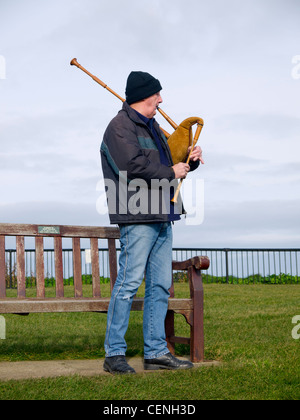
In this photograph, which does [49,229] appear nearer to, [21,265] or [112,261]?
[21,265]

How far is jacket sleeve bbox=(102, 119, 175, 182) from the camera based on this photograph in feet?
13.1

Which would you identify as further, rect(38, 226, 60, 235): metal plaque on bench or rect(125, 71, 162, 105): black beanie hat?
rect(38, 226, 60, 235): metal plaque on bench

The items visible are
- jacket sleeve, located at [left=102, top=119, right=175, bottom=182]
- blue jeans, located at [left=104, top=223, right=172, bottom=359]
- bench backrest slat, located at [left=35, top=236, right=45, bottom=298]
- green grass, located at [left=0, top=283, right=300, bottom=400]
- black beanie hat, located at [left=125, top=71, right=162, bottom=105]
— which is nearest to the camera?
green grass, located at [left=0, top=283, right=300, bottom=400]

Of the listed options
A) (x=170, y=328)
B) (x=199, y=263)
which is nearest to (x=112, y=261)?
(x=170, y=328)

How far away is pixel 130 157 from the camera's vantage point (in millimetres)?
3994

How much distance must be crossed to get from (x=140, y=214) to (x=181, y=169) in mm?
472

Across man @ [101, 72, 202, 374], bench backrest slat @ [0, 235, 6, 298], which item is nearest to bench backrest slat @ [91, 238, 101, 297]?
bench backrest slat @ [0, 235, 6, 298]

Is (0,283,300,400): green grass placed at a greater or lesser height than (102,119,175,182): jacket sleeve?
lesser

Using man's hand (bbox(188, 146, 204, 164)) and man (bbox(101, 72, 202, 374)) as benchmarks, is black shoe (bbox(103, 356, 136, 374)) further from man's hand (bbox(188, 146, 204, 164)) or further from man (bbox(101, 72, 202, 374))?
man's hand (bbox(188, 146, 204, 164))

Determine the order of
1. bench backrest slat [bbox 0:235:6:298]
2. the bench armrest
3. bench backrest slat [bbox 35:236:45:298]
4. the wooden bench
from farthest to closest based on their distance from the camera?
bench backrest slat [bbox 35:236:45:298]
bench backrest slat [bbox 0:235:6:298]
the bench armrest
the wooden bench

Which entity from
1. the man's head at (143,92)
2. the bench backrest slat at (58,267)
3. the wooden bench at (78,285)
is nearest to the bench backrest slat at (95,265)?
the wooden bench at (78,285)

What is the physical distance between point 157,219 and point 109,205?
396 mm
